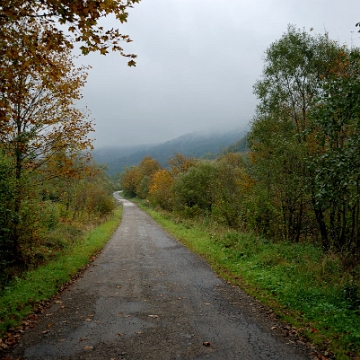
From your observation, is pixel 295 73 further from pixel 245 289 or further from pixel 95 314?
pixel 95 314

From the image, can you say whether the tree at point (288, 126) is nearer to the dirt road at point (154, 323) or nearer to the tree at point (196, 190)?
the dirt road at point (154, 323)

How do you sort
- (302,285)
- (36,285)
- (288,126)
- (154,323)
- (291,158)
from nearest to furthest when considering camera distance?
(154,323)
(302,285)
(36,285)
(291,158)
(288,126)

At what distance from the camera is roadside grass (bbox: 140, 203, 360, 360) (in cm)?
591

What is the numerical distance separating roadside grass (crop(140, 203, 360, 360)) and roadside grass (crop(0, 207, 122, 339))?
16.9 ft

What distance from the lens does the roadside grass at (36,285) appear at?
6863mm

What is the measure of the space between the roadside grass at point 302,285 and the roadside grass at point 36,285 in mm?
5153

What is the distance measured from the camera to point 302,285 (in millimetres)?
8555

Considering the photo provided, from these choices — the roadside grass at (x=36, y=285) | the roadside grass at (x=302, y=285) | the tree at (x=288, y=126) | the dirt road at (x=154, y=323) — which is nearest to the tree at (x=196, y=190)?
the tree at (x=288, y=126)

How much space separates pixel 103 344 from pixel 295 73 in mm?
18259

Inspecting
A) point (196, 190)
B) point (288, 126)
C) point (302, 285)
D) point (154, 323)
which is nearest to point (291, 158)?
point (288, 126)

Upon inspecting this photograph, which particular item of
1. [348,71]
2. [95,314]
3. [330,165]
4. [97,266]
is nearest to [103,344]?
[95,314]

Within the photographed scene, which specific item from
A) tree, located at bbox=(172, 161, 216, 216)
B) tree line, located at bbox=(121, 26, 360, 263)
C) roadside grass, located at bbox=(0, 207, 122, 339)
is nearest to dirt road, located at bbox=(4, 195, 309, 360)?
roadside grass, located at bbox=(0, 207, 122, 339)

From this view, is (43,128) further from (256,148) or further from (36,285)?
(256,148)

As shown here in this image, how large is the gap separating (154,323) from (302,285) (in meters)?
4.32
